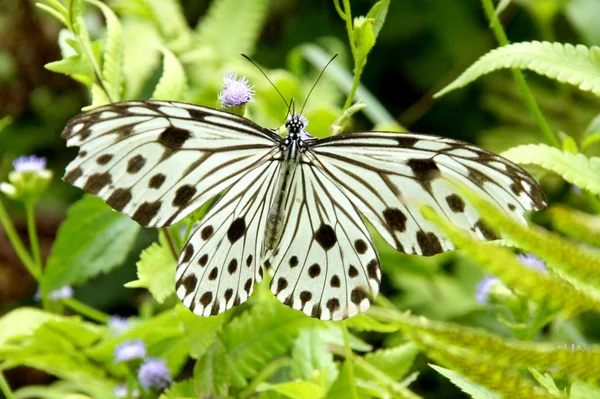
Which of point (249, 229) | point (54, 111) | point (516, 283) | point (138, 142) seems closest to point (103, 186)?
point (138, 142)

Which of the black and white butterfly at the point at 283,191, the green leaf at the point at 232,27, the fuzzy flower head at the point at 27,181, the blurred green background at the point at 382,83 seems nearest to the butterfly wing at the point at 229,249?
the black and white butterfly at the point at 283,191

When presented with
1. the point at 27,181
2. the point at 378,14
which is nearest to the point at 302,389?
the point at 378,14

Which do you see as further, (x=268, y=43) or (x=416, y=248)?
(x=268, y=43)

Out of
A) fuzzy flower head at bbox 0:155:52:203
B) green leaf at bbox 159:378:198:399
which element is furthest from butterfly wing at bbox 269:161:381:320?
fuzzy flower head at bbox 0:155:52:203

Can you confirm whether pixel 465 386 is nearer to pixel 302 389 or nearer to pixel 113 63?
pixel 302 389

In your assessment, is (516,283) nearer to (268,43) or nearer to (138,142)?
(138,142)

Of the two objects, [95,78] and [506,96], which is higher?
[506,96]
